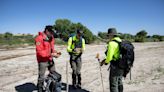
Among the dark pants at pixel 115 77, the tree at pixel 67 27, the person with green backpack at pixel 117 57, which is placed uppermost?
the tree at pixel 67 27

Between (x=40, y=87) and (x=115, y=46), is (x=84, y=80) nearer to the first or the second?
(x=40, y=87)

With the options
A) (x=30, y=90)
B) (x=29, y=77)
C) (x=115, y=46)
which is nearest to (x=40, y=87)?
(x=30, y=90)

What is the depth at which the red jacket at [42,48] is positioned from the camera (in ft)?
22.0

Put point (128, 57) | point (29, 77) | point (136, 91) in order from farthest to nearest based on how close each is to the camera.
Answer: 1. point (29, 77)
2. point (136, 91)
3. point (128, 57)

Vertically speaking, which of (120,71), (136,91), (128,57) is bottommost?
(136,91)

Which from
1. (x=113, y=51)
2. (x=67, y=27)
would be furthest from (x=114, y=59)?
(x=67, y=27)

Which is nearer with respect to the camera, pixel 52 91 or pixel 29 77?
pixel 52 91

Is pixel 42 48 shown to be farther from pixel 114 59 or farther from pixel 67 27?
pixel 67 27

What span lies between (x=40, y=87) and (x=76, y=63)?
65.8 inches

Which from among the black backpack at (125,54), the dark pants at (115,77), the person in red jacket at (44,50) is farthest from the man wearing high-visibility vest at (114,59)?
the person in red jacket at (44,50)

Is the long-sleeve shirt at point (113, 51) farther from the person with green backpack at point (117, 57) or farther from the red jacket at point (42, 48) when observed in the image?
the red jacket at point (42, 48)

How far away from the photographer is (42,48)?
22.1 feet

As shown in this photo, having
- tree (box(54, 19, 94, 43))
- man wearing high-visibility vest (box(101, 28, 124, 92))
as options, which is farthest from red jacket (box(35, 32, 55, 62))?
tree (box(54, 19, 94, 43))

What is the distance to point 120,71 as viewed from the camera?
5.91 m
